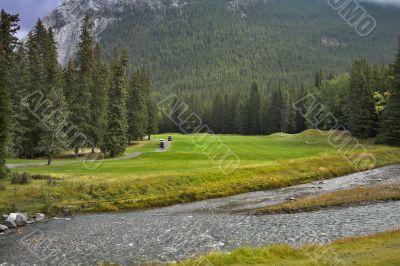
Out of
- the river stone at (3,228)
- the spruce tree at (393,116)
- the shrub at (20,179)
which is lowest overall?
the river stone at (3,228)

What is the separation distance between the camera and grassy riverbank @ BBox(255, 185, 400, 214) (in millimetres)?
38125

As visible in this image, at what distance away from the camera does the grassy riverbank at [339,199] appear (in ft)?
125

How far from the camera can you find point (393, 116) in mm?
84312

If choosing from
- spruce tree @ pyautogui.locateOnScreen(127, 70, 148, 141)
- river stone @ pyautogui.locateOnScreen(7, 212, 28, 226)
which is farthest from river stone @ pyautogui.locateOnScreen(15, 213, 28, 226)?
spruce tree @ pyautogui.locateOnScreen(127, 70, 148, 141)

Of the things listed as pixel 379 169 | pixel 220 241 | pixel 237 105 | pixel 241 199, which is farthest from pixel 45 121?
pixel 237 105

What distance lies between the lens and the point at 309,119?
493ft

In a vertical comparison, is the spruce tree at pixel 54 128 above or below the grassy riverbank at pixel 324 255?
above

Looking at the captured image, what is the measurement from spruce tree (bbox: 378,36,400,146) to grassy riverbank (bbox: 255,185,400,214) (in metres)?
42.7

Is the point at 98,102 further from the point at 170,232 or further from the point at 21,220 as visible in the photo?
the point at 170,232

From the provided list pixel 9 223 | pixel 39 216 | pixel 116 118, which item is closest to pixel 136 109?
pixel 116 118

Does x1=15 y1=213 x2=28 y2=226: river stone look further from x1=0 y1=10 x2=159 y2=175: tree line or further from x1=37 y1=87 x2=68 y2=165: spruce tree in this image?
→ x1=0 y1=10 x2=159 y2=175: tree line

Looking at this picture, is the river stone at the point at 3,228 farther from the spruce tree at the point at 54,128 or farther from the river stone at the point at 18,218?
the spruce tree at the point at 54,128

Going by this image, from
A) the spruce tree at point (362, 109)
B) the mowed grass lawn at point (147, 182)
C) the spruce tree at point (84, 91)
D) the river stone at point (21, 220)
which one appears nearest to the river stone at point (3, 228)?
the river stone at point (21, 220)

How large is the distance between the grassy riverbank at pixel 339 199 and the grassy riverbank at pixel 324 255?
13.8m
